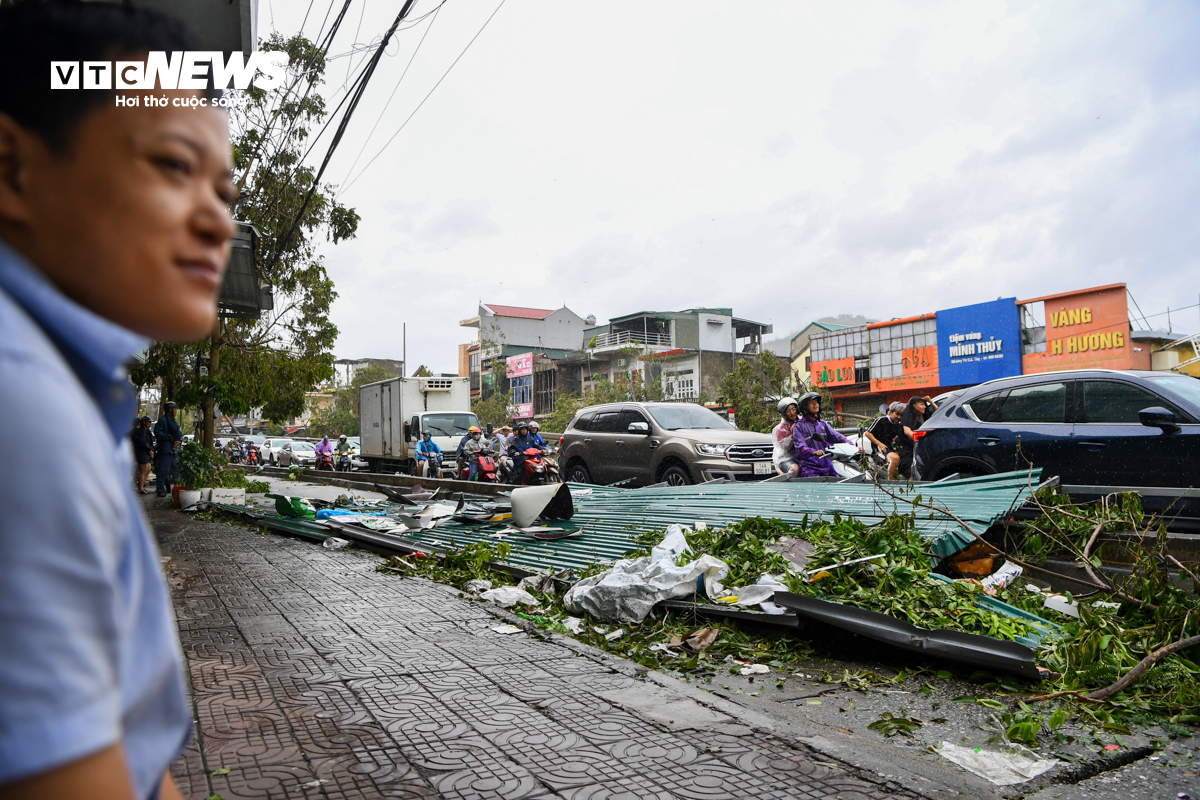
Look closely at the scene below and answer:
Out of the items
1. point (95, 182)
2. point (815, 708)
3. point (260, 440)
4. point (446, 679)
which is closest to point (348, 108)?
point (446, 679)

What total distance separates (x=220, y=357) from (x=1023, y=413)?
54.8 feet

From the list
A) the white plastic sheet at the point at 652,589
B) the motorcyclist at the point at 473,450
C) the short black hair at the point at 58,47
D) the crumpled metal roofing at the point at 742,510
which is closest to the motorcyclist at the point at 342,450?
the motorcyclist at the point at 473,450

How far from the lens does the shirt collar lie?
707 mm

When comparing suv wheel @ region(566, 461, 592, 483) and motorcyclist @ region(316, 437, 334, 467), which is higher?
motorcyclist @ region(316, 437, 334, 467)

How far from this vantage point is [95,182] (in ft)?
2.48

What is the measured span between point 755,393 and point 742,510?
28.7 metres

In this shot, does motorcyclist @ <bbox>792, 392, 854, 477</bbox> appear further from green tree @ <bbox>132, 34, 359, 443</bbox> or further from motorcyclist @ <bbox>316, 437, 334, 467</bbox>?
motorcyclist @ <bbox>316, 437, 334, 467</bbox>

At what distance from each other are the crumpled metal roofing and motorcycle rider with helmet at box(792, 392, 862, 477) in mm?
868

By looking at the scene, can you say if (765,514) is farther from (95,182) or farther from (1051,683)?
(95,182)

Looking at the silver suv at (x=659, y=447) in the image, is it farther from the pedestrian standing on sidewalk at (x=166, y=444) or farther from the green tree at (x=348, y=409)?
the green tree at (x=348, y=409)

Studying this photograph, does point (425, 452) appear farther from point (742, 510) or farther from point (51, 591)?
point (51, 591)

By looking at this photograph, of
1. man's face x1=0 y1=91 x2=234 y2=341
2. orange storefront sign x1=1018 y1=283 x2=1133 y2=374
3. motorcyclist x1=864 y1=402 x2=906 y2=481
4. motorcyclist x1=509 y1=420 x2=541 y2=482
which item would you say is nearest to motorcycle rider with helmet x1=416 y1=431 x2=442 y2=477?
motorcyclist x1=509 y1=420 x2=541 y2=482

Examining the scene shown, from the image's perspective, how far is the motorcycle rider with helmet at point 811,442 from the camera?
9648 millimetres

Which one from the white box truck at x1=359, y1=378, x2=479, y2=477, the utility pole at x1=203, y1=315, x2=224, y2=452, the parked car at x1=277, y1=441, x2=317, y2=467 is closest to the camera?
the utility pole at x1=203, y1=315, x2=224, y2=452
